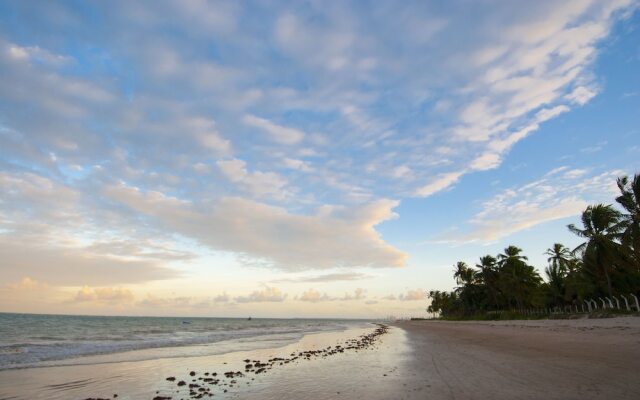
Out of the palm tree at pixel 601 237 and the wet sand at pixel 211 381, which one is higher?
the palm tree at pixel 601 237

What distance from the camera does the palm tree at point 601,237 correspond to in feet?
144

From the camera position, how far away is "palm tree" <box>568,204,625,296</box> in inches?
1732

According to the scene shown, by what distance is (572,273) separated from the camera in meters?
64.4

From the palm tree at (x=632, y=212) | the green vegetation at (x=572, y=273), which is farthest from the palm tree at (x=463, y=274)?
the palm tree at (x=632, y=212)

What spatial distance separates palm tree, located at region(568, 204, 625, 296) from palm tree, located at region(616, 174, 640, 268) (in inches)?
107

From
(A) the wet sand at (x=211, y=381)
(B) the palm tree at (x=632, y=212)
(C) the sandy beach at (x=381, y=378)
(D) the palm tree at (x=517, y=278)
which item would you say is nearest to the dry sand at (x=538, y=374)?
(C) the sandy beach at (x=381, y=378)

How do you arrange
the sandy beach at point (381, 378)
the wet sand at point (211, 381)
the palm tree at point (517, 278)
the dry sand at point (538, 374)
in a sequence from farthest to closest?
the palm tree at point (517, 278) < the wet sand at point (211, 381) < the sandy beach at point (381, 378) < the dry sand at point (538, 374)

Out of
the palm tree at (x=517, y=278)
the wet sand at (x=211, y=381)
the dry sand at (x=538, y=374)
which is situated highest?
the palm tree at (x=517, y=278)

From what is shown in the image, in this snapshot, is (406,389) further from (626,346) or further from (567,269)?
(567,269)

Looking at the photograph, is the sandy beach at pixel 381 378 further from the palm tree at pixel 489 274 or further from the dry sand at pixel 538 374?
the palm tree at pixel 489 274

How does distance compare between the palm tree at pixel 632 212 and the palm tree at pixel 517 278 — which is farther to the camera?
the palm tree at pixel 517 278

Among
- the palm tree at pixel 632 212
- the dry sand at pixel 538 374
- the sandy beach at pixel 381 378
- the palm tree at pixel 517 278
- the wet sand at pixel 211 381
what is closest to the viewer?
the dry sand at pixel 538 374

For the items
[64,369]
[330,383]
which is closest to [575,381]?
[330,383]

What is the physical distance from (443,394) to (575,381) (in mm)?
3937
